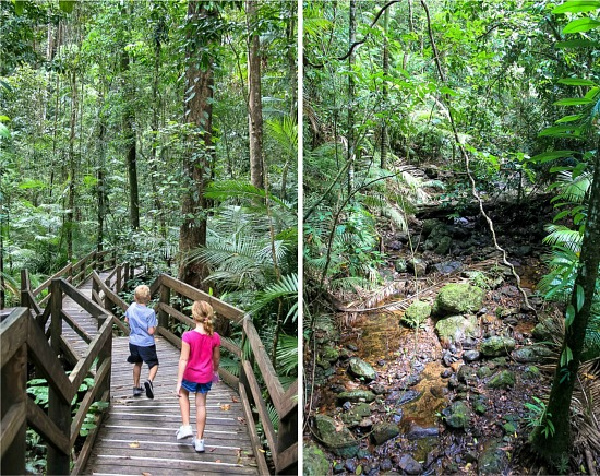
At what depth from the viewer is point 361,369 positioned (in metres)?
1.42

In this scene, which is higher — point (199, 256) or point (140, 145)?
point (140, 145)

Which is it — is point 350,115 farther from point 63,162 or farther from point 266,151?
point 63,162

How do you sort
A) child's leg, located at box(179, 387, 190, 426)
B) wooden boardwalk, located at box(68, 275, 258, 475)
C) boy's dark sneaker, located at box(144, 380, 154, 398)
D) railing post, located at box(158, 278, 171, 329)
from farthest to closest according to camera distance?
railing post, located at box(158, 278, 171, 329)
boy's dark sneaker, located at box(144, 380, 154, 398)
child's leg, located at box(179, 387, 190, 426)
wooden boardwalk, located at box(68, 275, 258, 475)

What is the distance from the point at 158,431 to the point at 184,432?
14 cm

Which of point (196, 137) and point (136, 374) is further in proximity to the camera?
point (196, 137)

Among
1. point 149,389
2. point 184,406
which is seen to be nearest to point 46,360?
point 184,406

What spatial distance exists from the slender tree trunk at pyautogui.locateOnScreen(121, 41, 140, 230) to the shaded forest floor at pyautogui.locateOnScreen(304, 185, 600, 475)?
127cm

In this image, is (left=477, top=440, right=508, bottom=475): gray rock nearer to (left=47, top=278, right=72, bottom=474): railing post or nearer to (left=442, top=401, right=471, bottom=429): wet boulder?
(left=442, top=401, right=471, bottom=429): wet boulder

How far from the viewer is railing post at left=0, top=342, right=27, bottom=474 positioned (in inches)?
42.1

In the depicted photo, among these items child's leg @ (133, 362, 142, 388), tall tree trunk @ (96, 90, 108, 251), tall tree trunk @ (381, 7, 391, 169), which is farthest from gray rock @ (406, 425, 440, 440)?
child's leg @ (133, 362, 142, 388)

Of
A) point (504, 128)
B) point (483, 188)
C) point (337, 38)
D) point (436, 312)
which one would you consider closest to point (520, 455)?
point (436, 312)

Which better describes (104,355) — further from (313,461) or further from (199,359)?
(313,461)

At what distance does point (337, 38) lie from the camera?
6.11ft

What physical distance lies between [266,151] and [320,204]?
0.67 meters
